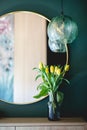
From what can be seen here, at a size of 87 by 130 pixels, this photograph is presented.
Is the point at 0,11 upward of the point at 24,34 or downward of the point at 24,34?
upward

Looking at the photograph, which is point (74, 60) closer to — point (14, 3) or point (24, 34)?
point (24, 34)

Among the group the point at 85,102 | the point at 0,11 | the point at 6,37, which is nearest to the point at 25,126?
the point at 85,102

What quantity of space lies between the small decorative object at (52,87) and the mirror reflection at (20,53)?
0.49 feet

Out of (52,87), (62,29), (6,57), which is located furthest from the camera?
(6,57)

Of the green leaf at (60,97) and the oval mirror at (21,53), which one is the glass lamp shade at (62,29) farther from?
the green leaf at (60,97)

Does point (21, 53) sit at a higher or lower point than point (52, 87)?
higher

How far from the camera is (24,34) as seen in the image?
101 inches

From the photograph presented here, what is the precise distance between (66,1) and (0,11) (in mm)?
700

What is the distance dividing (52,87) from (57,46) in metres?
0.40

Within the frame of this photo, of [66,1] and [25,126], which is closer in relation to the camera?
[25,126]

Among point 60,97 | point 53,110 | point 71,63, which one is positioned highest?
point 71,63

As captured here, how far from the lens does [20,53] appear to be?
256 cm

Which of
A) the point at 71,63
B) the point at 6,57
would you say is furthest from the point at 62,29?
the point at 6,57

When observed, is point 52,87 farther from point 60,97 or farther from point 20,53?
point 20,53
